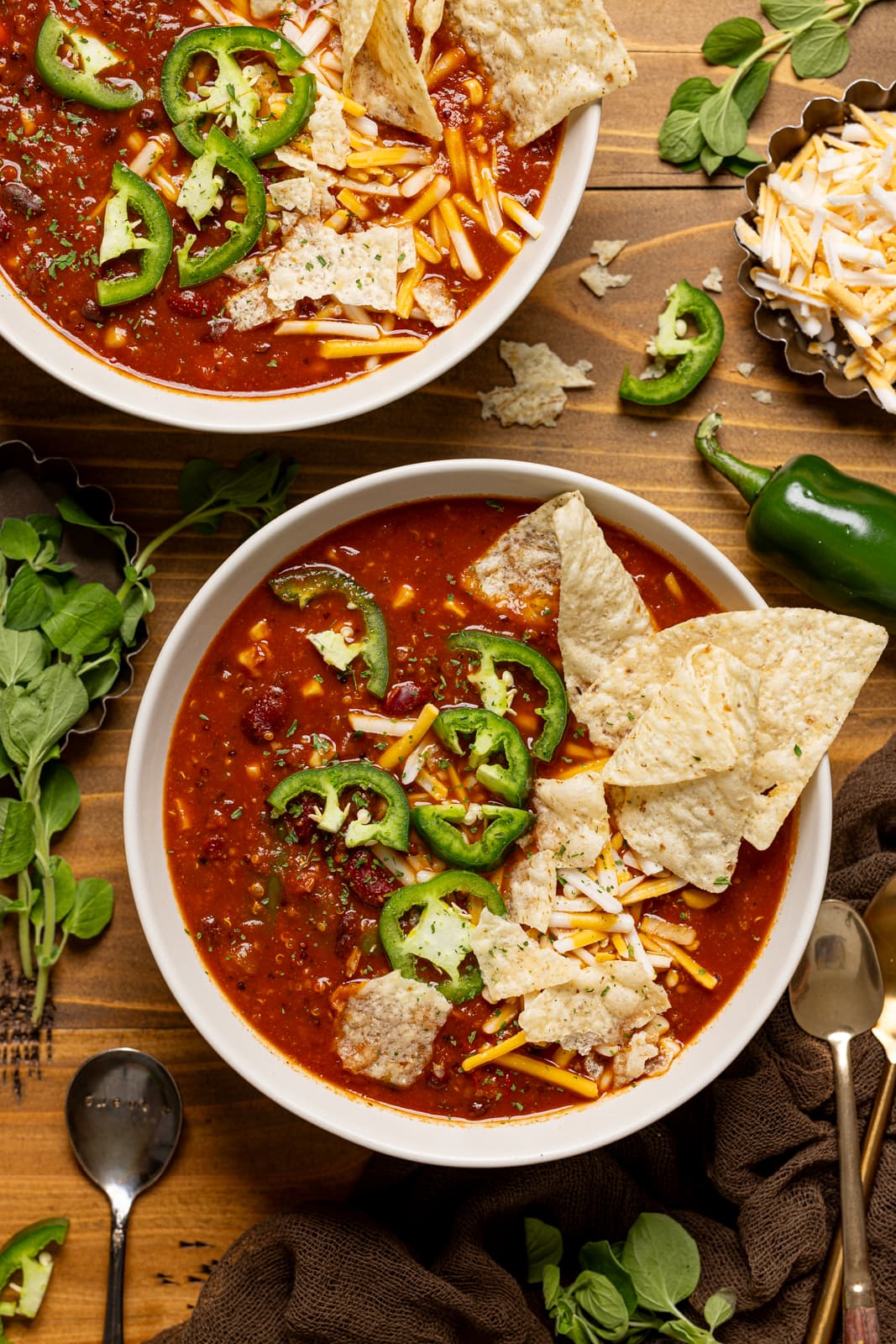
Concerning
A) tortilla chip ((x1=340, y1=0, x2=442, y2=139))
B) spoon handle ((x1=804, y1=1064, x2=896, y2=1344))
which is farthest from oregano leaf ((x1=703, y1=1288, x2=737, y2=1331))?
tortilla chip ((x1=340, y1=0, x2=442, y2=139))

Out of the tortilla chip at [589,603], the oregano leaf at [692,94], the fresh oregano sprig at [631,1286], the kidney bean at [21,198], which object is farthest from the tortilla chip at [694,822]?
the kidney bean at [21,198]

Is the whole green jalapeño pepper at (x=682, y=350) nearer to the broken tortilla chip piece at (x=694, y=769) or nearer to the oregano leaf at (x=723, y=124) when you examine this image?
the oregano leaf at (x=723, y=124)

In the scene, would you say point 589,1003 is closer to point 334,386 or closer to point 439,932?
point 439,932

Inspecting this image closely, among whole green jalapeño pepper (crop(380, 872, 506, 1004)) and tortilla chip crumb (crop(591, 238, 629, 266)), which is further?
tortilla chip crumb (crop(591, 238, 629, 266))

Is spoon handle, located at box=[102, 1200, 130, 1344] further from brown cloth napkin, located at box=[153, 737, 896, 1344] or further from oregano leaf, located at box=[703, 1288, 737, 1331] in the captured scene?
oregano leaf, located at box=[703, 1288, 737, 1331]

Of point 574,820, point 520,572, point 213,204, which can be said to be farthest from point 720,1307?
point 213,204

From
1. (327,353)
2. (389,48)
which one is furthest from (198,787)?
(389,48)

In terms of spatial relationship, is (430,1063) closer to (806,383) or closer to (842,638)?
(842,638)
